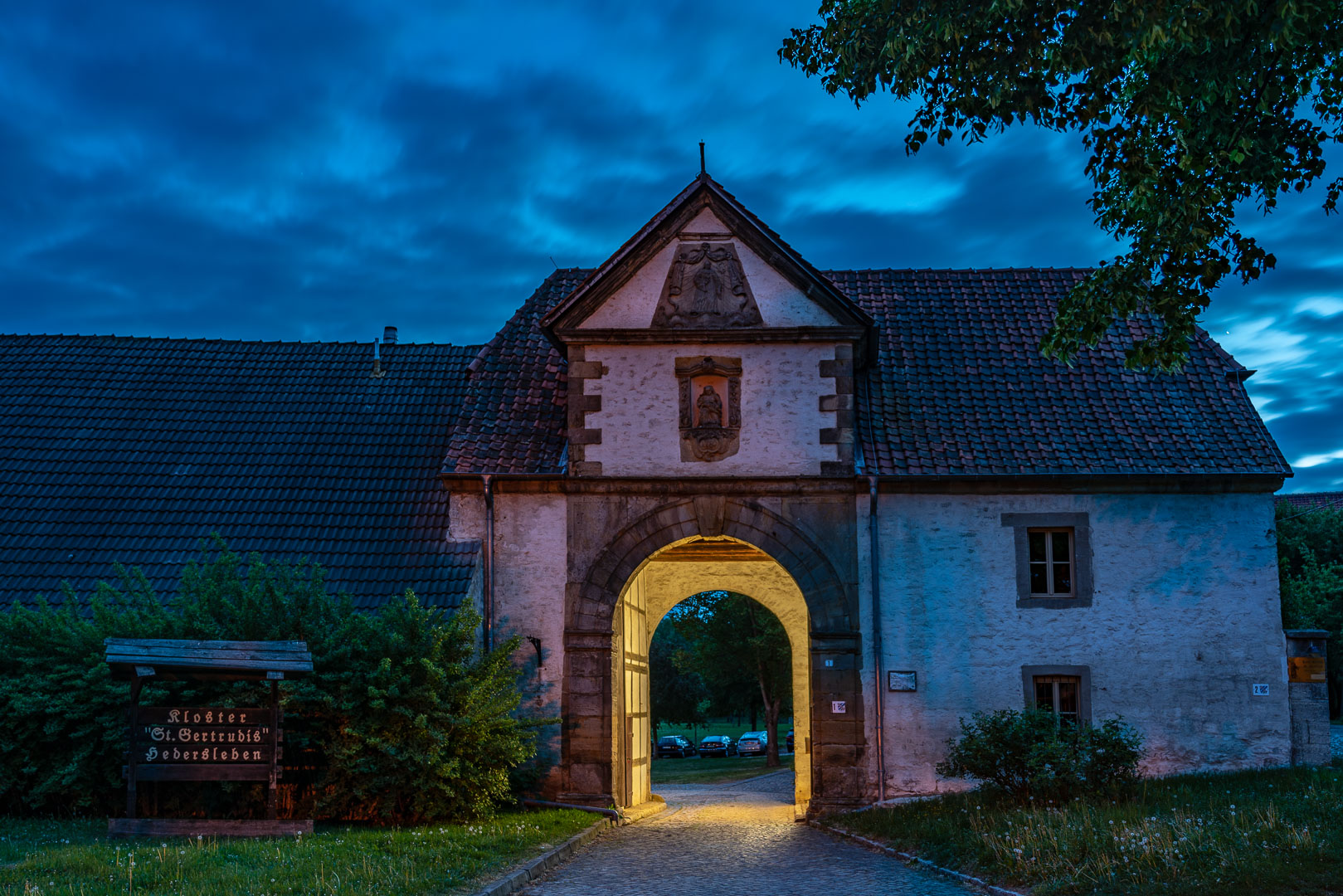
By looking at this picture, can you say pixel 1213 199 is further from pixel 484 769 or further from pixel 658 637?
pixel 658 637

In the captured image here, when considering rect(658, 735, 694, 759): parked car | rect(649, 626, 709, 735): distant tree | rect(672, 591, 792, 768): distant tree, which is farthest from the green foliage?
rect(649, 626, 709, 735): distant tree

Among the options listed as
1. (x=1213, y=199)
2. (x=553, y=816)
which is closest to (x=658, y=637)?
(x=553, y=816)

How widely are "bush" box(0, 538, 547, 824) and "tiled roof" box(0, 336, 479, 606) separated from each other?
2.65 m

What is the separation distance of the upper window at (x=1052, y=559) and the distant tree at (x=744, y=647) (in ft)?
71.4

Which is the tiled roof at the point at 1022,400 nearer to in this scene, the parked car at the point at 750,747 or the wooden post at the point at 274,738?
the wooden post at the point at 274,738

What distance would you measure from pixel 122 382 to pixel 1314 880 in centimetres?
2068

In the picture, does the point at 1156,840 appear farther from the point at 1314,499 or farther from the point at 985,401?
the point at 1314,499

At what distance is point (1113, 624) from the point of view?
18.2 metres

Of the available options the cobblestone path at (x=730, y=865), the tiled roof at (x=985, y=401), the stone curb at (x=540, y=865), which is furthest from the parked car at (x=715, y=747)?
the stone curb at (x=540, y=865)

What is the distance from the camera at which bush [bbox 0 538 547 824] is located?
48.1 ft

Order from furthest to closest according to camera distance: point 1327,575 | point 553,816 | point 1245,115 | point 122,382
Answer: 1. point 1327,575
2. point 122,382
3. point 553,816
4. point 1245,115

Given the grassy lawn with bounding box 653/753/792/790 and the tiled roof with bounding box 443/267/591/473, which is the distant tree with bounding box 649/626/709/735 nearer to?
the grassy lawn with bounding box 653/753/792/790

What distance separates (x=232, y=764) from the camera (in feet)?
44.2

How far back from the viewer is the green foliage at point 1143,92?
10.1 m
